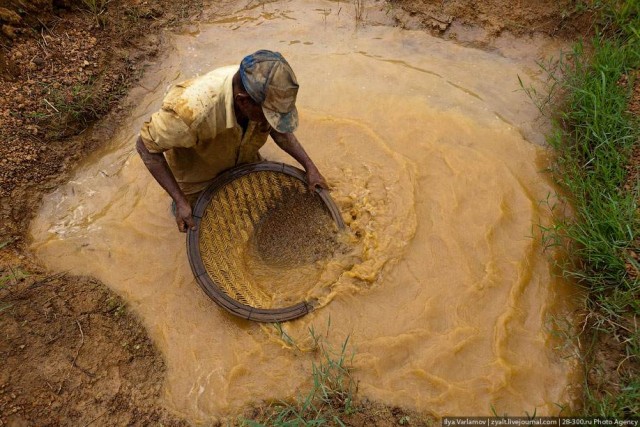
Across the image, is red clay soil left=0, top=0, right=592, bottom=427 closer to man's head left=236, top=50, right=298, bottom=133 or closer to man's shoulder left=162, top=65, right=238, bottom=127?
man's shoulder left=162, top=65, right=238, bottom=127

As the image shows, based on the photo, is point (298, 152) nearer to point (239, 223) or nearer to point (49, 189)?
point (239, 223)

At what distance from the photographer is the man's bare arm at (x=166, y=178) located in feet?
7.59

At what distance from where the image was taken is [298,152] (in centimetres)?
276

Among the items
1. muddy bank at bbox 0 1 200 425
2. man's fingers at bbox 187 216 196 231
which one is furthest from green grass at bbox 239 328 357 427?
man's fingers at bbox 187 216 196 231

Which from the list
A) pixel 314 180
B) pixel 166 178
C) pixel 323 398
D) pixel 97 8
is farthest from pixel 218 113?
pixel 97 8

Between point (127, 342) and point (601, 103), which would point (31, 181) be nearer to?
point (127, 342)

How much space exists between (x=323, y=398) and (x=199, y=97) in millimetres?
1712

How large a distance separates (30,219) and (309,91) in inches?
94.2

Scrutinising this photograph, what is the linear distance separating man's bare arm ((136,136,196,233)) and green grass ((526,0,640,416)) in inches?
89.2

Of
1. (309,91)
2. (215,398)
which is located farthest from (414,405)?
(309,91)

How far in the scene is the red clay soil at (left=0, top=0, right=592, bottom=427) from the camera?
2.41 m

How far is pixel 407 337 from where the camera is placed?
257 centimetres

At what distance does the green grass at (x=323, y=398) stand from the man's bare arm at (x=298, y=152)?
96 cm

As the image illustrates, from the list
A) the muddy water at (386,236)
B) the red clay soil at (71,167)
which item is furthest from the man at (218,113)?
the red clay soil at (71,167)
